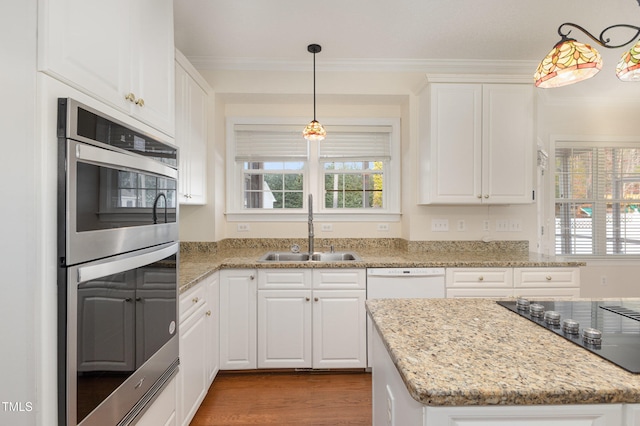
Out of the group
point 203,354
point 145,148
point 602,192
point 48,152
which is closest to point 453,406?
point 48,152

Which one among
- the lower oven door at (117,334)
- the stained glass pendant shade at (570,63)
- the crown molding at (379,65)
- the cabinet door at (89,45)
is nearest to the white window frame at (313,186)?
the crown molding at (379,65)

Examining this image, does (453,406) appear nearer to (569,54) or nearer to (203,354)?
(569,54)

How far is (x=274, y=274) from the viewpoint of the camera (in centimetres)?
242

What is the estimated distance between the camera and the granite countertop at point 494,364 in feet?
2.24

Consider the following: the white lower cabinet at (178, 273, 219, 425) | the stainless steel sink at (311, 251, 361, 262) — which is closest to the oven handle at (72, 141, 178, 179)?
the white lower cabinet at (178, 273, 219, 425)

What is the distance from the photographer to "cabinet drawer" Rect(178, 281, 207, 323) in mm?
1664

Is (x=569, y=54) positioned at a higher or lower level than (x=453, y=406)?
higher

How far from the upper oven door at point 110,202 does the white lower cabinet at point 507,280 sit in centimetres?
211

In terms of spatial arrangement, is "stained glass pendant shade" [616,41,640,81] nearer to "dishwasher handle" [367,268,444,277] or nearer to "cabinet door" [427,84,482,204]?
"cabinet door" [427,84,482,204]

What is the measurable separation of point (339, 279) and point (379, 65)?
6.59 ft

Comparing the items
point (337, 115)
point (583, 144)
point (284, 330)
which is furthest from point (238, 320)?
point (583, 144)

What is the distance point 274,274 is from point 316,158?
1.37m

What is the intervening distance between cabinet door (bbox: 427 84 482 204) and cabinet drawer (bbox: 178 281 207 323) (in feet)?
6.62
